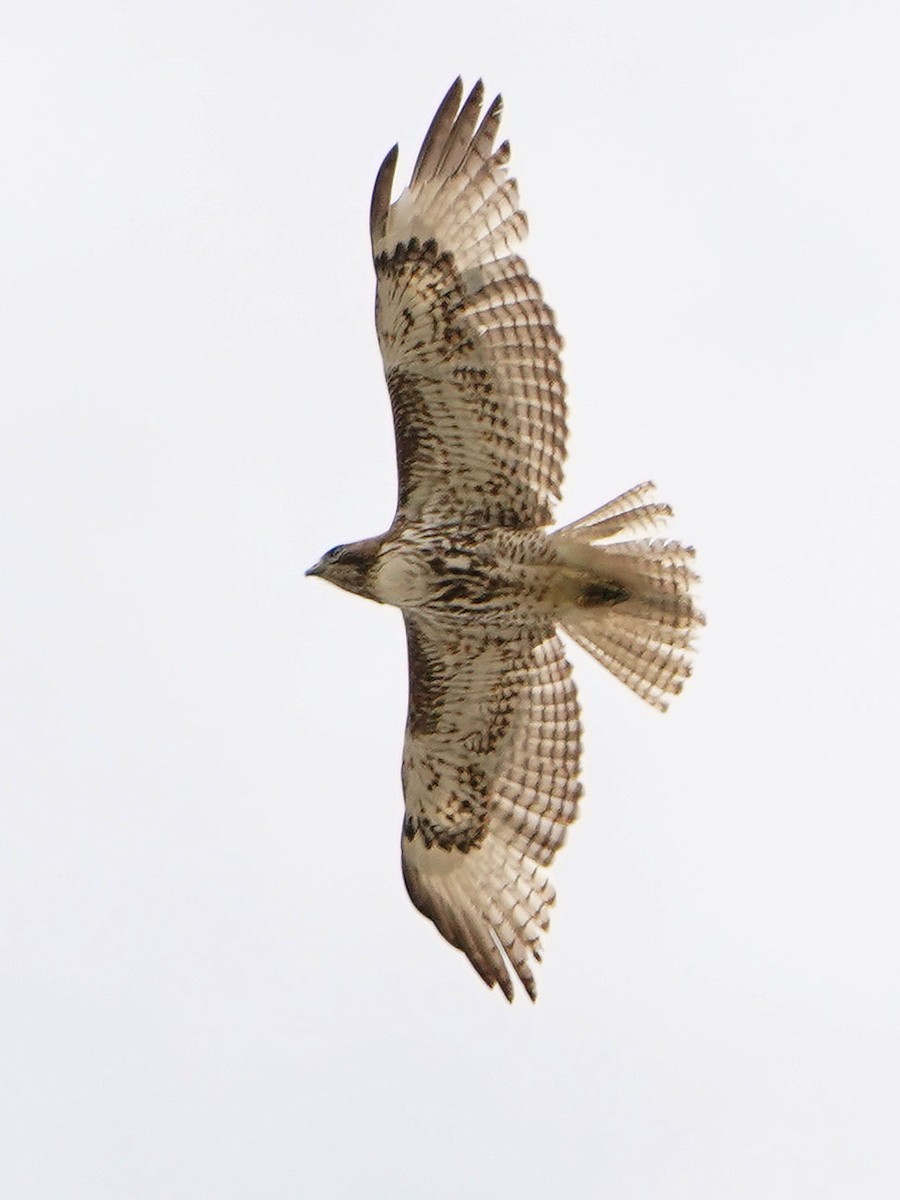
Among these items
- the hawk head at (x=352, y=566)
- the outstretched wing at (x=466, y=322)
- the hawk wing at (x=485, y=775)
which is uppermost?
the outstretched wing at (x=466, y=322)

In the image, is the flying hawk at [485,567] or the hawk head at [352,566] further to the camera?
the hawk head at [352,566]

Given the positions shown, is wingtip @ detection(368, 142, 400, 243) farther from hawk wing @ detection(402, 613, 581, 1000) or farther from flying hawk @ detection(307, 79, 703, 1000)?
hawk wing @ detection(402, 613, 581, 1000)

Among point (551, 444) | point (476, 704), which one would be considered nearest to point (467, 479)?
point (551, 444)

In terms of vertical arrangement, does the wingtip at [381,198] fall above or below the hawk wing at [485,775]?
above

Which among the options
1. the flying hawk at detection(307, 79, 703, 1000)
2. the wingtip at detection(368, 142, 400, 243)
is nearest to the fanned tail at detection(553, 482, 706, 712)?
the flying hawk at detection(307, 79, 703, 1000)

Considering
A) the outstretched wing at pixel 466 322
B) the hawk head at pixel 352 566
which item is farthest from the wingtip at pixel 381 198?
the hawk head at pixel 352 566

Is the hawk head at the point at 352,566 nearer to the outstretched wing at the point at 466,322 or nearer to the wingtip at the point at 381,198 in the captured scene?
the outstretched wing at the point at 466,322
